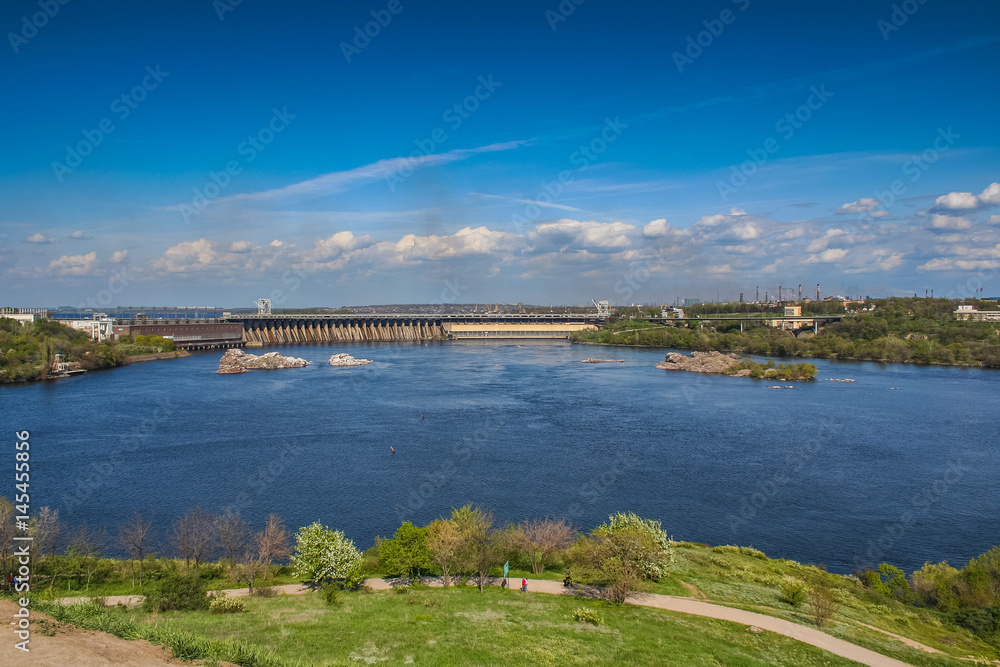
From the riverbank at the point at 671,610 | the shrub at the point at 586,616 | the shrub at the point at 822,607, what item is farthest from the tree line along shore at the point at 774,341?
the shrub at the point at 822,607

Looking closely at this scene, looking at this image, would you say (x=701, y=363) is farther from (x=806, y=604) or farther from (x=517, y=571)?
(x=806, y=604)

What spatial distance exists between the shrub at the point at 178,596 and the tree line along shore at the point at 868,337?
77.0 m

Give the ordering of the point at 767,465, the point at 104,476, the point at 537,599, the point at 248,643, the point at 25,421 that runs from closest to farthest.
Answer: the point at 248,643, the point at 537,599, the point at 104,476, the point at 767,465, the point at 25,421

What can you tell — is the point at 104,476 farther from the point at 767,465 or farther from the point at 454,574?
the point at 767,465

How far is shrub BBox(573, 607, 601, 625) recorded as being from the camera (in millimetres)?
13109

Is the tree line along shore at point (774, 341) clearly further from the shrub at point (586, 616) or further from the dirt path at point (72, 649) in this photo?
the shrub at point (586, 616)

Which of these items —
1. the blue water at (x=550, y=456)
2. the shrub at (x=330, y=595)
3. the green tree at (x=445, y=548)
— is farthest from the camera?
the blue water at (x=550, y=456)

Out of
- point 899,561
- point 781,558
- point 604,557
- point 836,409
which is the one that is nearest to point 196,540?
point 604,557

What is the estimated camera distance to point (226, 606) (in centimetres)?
1312

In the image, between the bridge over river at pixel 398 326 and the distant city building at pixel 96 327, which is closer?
the distant city building at pixel 96 327

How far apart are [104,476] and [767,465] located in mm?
28548

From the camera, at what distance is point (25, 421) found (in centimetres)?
3603

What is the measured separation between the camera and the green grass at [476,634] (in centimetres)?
1131

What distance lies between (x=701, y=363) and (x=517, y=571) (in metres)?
53.9
